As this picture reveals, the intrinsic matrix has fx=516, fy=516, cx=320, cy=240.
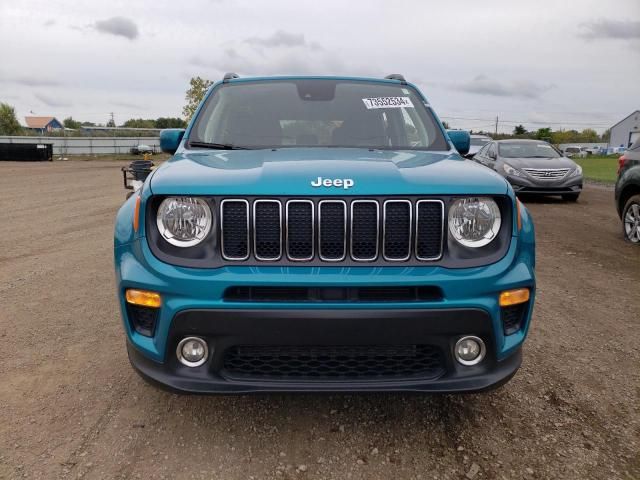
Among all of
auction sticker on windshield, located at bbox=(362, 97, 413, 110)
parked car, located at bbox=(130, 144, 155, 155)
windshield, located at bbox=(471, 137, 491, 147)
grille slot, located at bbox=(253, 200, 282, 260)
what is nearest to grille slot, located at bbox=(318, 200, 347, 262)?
grille slot, located at bbox=(253, 200, 282, 260)

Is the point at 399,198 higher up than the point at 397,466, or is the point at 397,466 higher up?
the point at 399,198

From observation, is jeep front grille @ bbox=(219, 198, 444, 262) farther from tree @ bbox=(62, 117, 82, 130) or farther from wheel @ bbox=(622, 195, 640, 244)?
tree @ bbox=(62, 117, 82, 130)

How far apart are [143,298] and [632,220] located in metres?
7.25

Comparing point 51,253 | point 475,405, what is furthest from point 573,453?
point 51,253

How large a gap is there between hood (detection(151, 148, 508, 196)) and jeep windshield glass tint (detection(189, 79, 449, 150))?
24.5 inches

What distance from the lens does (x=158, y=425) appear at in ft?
8.75

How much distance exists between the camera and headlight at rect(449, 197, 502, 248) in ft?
7.61

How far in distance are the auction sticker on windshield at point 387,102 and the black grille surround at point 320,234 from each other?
1.58 metres

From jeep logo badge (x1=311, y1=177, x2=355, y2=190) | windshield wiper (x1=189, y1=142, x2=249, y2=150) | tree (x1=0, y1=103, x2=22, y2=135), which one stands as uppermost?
tree (x1=0, y1=103, x2=22, y2=135)

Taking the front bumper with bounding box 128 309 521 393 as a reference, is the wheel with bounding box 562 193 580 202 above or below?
below

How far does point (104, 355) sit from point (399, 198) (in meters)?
2.39

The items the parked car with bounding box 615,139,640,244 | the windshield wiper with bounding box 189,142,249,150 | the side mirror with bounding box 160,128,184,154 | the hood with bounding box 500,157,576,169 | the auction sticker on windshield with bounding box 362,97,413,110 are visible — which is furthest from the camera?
the hood with bounding box 500,157,576,169

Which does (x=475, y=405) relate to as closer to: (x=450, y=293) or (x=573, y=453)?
(x=573, y=453)

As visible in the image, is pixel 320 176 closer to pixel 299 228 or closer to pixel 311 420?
pixel 299 228
